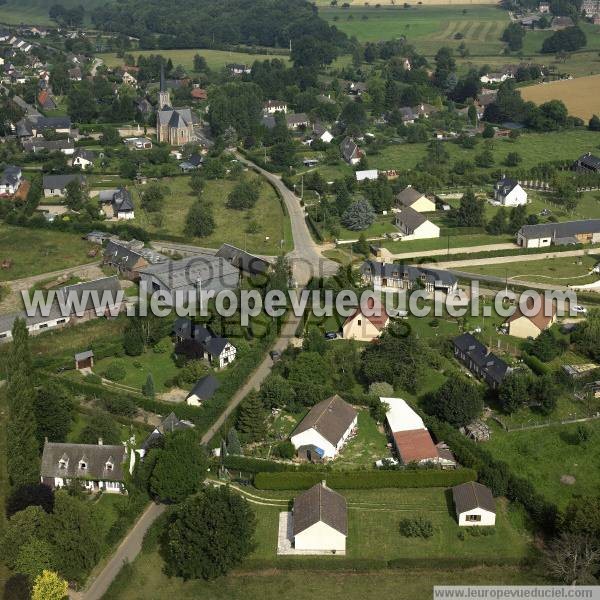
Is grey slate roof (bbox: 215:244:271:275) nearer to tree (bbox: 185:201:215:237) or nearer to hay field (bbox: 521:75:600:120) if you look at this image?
tree (bbox: 185:201:215:237)

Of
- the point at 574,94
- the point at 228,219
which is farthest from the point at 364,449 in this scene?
the point at 574,94

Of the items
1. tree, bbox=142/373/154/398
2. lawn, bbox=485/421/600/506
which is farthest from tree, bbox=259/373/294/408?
lawn, bbox=485/421/600/506

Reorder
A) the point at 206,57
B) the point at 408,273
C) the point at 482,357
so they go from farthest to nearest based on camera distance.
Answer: the point at 206,57 → the point at 408,273 → the point at 482,357

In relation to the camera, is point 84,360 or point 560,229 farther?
point 560,229

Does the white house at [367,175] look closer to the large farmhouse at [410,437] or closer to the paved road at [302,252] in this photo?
the paved road at [302,252]

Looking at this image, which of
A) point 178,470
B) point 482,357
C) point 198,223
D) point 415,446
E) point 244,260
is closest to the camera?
point 178,470

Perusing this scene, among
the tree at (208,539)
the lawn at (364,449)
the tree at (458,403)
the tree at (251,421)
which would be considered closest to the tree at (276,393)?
the tree at (251,421)

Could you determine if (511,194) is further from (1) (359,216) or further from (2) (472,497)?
(2) (472,497)
